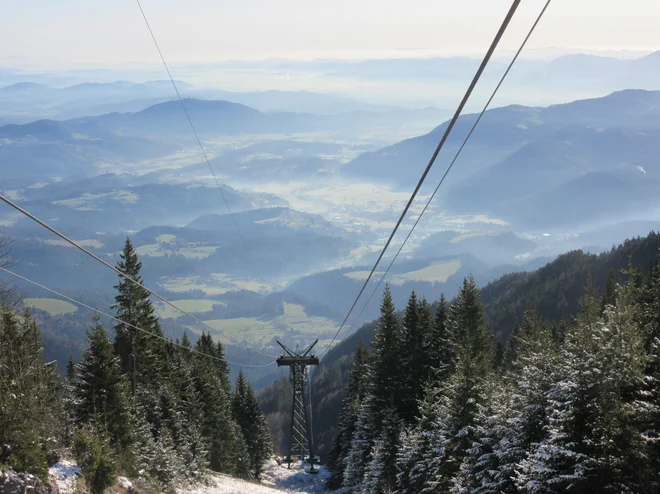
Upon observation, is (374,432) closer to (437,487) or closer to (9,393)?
(437,487)

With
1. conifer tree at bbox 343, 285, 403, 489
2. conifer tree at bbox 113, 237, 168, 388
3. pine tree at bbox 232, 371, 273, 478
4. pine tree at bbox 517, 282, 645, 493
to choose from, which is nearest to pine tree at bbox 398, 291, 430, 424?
conifer tree at bbox 343, 285, 403, 489

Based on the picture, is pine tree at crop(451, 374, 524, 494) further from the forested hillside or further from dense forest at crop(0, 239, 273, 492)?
the forested hillside

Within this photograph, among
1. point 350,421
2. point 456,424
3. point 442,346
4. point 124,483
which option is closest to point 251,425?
point 350,421

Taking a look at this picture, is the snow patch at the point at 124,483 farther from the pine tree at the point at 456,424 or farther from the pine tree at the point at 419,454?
the pine tree at the point at 419,454

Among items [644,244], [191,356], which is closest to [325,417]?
[191,356]

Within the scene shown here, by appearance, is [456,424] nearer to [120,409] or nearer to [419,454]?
[419,454]

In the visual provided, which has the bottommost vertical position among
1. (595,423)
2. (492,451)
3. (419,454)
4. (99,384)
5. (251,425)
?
(251,425)

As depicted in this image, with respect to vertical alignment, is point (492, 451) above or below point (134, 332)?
below
